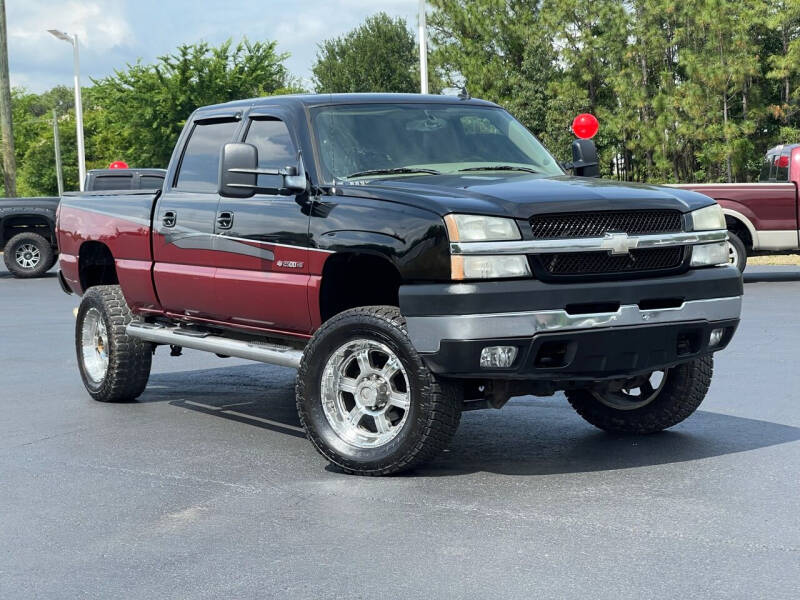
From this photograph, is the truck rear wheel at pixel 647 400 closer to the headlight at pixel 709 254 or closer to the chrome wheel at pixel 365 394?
the headlight at pixel 709 254

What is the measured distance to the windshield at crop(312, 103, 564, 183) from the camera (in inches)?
288

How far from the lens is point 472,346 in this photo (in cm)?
600

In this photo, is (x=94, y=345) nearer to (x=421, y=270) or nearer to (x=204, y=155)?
(x=204, y=155)

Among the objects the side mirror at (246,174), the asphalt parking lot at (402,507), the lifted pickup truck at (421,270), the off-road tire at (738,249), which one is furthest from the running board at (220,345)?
the off-road tire at (738,249)

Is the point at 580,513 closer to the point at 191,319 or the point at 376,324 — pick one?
the point at 376,324

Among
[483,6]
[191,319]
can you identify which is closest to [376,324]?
[191,319]

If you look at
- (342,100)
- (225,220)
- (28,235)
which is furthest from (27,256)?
(342,100)

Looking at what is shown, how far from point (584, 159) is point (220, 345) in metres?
2.67

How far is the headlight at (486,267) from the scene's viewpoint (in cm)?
602

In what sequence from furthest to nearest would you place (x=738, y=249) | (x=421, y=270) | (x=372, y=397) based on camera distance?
(x=738, y=249), (x=372, y=397), (x=421, y=270)

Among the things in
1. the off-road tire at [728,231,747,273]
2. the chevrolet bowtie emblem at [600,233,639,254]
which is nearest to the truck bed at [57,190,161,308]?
the chevrolet bowtie emblem at [600,233,639,254]

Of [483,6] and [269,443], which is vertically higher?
[483,6]

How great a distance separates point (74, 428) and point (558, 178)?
11.7 feet

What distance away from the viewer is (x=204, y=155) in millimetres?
8406
